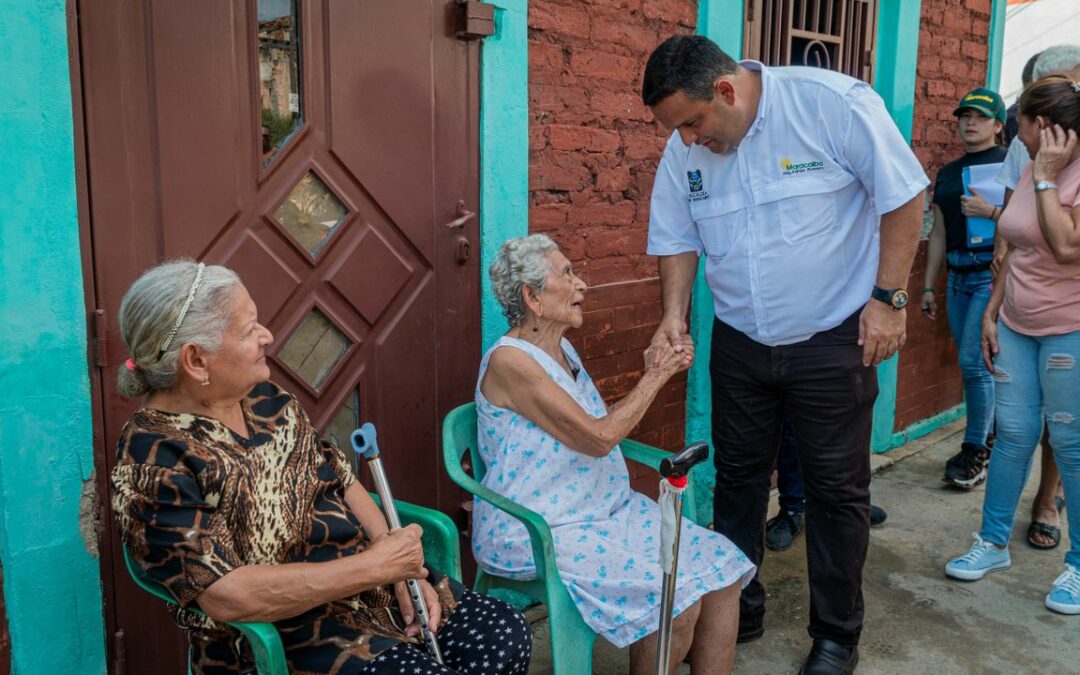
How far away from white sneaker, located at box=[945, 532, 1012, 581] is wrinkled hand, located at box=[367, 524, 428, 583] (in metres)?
2.69

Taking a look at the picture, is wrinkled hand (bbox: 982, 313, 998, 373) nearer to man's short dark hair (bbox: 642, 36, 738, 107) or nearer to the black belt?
the black belt

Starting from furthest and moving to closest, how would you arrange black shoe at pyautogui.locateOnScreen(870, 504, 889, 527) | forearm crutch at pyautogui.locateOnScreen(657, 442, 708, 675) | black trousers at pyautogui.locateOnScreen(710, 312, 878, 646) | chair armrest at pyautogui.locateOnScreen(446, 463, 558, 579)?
black shoe at pyautogui.locateOnScreen(870, 504, 889, 527) < black trousers at pyautogui.locateOnScreen(710, 312, 878, 646) < chair armrest at pyautogui.locateOnScreen(446, 463, 558, 579) < forearm crutch at pyautogui.locateOnScreen(657, 442, 708, 675)

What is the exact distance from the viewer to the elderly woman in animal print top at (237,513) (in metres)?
1.80

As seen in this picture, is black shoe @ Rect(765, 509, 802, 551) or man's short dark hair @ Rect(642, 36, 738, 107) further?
black shoe @ Rect(765, 509, 802, 551)

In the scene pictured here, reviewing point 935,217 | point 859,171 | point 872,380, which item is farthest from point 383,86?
point 935,217

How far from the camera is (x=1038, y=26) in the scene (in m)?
13.3

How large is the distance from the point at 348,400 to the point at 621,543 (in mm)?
971

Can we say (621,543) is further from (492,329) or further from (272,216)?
(272,216)

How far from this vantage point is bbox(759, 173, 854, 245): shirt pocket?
2.74 metres

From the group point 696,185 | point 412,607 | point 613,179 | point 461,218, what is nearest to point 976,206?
point 613,179

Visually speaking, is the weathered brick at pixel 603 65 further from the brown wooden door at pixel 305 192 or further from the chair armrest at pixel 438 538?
the chair armrest at pixel 438 538

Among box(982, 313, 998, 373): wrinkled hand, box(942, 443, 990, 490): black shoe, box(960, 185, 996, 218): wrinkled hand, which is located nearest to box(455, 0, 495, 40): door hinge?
box(982, 313, 998, 373): wrinkled hand

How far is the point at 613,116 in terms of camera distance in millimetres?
3621

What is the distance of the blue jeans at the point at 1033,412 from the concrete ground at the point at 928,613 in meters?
0.32
